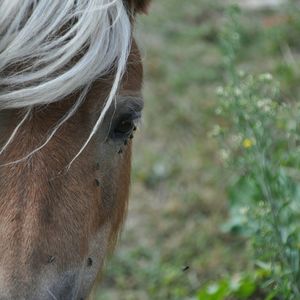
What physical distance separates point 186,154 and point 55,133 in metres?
3.63

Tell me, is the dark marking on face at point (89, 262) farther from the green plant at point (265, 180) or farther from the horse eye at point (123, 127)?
the green plant at point (265, 180)

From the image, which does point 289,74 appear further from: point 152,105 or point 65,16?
point 65,16

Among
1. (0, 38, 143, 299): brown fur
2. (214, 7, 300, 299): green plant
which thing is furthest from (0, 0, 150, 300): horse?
(214, 7, 300, 299): green plant

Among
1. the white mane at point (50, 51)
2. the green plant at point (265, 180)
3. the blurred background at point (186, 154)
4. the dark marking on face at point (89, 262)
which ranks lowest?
the blurred background at point (186, 154)

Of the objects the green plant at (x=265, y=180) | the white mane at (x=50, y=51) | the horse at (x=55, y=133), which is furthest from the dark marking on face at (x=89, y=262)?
the green plant at (x=265, y=180)

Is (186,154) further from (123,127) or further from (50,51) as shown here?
(50,51)

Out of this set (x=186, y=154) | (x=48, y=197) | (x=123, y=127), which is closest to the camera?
(x=48, y=197)

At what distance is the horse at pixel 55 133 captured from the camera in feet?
9.48

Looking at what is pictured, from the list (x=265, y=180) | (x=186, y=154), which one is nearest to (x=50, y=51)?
(x=265, y=180)

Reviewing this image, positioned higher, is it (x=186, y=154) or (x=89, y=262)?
(x=89, y=262)

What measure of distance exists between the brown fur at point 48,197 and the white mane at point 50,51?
0.04m

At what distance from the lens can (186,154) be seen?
6633mm

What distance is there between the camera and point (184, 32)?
27.3 ft

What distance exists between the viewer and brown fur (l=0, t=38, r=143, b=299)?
2863 mm
